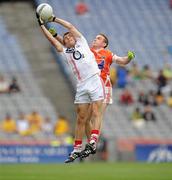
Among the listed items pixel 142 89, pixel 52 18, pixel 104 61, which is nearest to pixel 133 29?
pixel 142 89

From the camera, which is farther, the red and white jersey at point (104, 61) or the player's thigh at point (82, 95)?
the red and white jersey at point (104, 61)

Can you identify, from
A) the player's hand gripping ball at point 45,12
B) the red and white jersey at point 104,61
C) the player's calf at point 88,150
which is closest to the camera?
the player's hand gripping ball at point 45,12

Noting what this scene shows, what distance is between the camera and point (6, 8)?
38000 mm

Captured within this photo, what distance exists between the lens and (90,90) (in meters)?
17.1

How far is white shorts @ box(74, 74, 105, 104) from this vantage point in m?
17.1

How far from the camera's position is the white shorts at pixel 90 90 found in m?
17.1

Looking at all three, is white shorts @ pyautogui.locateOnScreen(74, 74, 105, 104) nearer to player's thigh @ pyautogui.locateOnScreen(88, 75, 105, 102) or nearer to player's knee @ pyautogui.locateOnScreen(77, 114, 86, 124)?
player's thigh @ pyautogui.locateOnScreen(88, 75, 105, 102)

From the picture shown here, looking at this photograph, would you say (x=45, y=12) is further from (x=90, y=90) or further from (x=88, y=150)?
(x=88, y=150)

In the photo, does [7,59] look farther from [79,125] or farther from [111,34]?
[79,125]

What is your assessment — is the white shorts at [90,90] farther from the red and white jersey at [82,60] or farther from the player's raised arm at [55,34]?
the player's raised arm at [55,34]

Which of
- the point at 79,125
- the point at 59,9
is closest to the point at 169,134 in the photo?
the point at 59,9

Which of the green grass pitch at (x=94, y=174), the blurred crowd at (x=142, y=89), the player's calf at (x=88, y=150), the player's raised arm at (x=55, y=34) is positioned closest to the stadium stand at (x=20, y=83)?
the blurred crowd at (x=142, y=89)

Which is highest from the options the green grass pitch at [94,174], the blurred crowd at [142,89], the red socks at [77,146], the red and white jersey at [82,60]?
the blurred crowd at [142,89]

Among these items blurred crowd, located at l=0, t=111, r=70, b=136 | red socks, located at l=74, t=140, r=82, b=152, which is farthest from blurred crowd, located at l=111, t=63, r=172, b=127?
red socks, located at l=74, t=140, r=82, b=152
